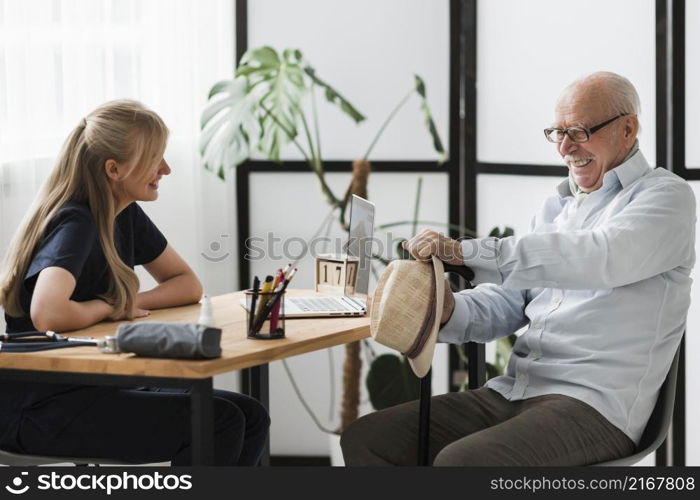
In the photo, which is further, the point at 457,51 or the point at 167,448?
the point at 457,51

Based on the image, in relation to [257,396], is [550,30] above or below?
above

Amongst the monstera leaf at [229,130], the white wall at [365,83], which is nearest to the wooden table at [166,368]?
the monstera leaf at [229,130]

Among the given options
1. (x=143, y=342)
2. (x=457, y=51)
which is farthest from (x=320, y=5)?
(x=143, y=342)

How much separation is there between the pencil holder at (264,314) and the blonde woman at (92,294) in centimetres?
23

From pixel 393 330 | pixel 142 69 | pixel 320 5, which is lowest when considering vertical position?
pixel 393 330

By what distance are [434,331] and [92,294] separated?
79cm

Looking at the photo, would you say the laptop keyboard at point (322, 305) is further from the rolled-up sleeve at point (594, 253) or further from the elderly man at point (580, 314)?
the rolled-up sleeve at point (594, 253)

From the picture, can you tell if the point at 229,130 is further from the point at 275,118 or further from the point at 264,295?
the point at 264,295

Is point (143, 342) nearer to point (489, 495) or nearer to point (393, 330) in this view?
point (393, 330)

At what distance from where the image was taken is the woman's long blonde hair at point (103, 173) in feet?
6.69

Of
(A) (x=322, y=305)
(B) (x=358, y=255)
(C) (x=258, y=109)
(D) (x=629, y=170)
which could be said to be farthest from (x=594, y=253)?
(C) (x=258, y=109)

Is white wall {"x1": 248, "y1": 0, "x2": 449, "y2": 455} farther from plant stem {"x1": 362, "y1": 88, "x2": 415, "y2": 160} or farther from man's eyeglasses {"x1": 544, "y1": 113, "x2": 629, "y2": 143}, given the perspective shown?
man's eyeglasses {"x1": 544, "y1": 113, "x2": 629, "y2": 143}

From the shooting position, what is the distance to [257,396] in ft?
8.62

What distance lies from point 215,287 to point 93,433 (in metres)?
1.74
